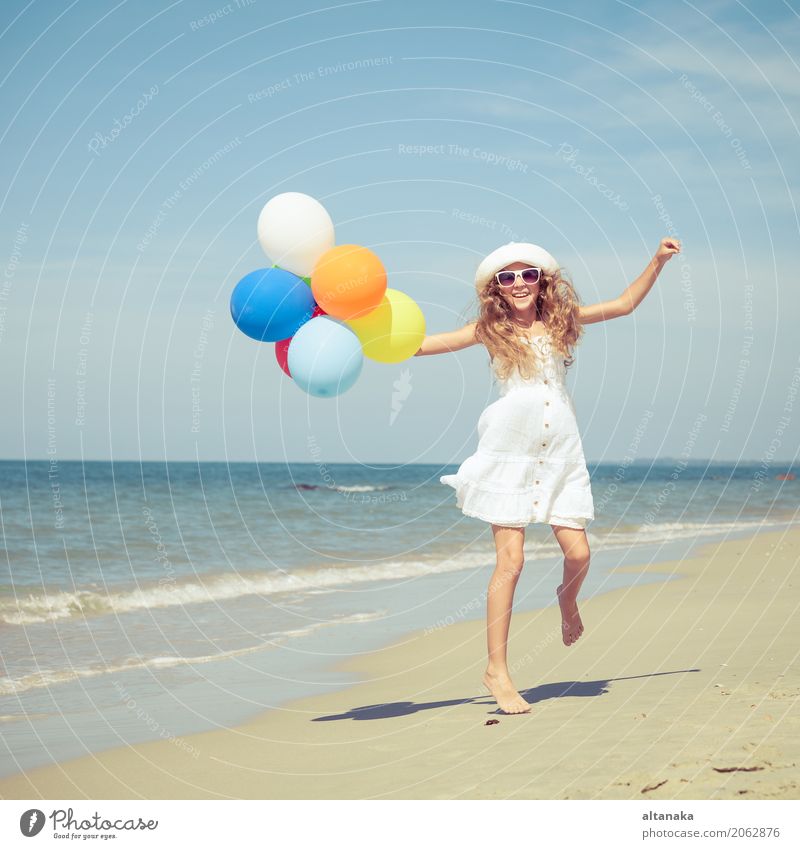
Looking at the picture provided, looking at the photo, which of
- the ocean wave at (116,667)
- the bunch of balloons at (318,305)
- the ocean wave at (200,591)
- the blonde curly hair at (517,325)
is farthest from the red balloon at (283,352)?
the ocean wave at (200,591)

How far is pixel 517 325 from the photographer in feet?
17.9

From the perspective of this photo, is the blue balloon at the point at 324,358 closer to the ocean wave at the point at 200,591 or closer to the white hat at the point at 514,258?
the white hat at the point at 514,258

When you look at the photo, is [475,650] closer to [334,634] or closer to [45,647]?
[334,634]

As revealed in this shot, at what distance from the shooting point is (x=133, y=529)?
18.8 metres

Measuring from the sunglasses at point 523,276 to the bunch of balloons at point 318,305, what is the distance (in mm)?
500

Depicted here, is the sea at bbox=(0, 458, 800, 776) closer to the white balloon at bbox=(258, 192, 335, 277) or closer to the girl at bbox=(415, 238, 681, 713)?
the girl at bbox=(415, 238, 681, 713)

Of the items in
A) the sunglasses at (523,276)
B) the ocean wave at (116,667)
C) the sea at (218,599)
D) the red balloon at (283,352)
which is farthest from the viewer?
the ocean wave at (116,667)

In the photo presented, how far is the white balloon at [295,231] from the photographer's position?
5477 mm

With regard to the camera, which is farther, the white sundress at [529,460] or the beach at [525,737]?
the white sundress at [529,460]

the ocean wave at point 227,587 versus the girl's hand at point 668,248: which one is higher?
the girl's hand at point 668,248

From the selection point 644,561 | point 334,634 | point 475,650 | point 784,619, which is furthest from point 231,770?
point 644,561

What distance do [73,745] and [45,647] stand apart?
3.23 metres

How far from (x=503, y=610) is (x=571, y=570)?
482 mm
